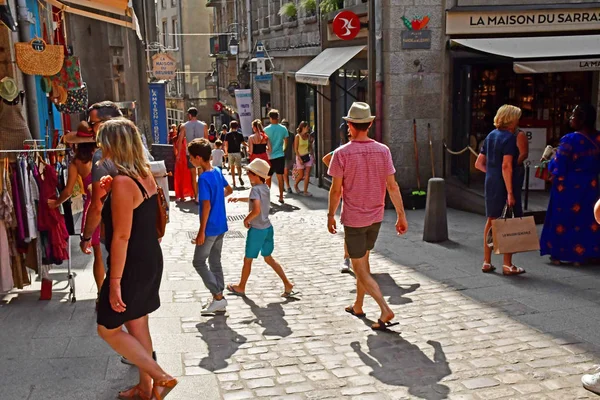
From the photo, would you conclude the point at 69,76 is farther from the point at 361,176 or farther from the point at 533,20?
the point at 533,20

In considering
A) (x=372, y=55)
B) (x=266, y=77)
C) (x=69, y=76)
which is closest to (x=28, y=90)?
(x=69, y=76)

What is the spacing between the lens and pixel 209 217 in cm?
655

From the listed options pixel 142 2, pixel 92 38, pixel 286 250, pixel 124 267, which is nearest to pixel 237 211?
pixel 286 250

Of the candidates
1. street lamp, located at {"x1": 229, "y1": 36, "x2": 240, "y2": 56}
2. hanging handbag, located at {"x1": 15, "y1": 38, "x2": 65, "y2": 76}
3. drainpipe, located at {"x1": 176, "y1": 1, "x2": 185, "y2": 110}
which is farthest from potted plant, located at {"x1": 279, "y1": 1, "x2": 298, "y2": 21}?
drainpipe, located at {"x1": 176, "y1": 1, "x2": 185, "y2": 110}

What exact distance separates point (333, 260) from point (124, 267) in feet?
16.0

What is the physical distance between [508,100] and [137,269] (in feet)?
35.7

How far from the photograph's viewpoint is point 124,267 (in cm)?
436

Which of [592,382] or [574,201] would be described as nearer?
[592,382]

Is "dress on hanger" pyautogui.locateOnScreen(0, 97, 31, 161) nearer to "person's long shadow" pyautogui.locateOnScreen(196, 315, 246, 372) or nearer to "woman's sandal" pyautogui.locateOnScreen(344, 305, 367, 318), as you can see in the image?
"person's long shadow" pyautogui.locateOnScreen(196, 315, 246, 372)

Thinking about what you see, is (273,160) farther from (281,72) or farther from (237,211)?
(281,72)

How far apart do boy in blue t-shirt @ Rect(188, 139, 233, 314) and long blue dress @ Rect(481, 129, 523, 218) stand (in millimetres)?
3007

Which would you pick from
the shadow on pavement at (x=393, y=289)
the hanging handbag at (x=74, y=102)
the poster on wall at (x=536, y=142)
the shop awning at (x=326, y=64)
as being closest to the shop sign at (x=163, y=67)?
the shop awning at (x=326, y=64)

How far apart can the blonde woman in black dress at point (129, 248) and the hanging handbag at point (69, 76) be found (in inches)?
196

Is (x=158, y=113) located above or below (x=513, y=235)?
above
